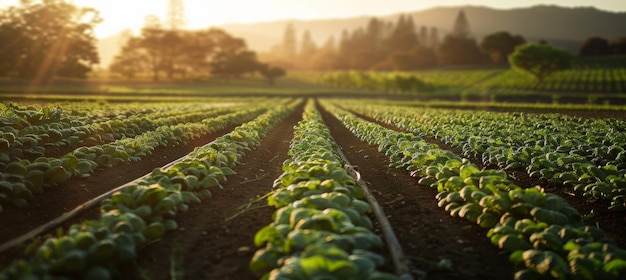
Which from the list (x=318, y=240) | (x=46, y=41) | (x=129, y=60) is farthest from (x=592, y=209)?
A: (x=129, y=60)

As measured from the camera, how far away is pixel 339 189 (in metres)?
5.73

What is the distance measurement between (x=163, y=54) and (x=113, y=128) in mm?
97822

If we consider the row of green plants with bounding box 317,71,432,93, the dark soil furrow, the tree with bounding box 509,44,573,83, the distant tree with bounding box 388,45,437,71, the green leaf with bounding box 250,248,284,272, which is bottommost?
the dark soil furrow

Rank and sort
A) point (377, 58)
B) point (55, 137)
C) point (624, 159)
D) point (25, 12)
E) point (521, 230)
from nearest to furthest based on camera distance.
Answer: point (521, 230) → point (624, 159) → point (55, 137) → point (25, 12) → point (377, 58)

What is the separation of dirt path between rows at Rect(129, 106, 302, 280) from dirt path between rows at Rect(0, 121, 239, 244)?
158 cm

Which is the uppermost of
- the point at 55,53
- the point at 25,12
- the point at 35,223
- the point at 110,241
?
the point at 25,12

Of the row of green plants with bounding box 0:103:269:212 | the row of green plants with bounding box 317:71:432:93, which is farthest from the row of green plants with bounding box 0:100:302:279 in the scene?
the row of green plants with bounding box 317:71:432:93

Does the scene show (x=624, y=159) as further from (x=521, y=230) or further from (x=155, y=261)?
(x=155, y=261)

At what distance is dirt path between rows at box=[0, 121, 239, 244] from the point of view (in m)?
5.93

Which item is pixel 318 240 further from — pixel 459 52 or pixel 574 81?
pixel 459 52

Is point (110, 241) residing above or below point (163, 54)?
below

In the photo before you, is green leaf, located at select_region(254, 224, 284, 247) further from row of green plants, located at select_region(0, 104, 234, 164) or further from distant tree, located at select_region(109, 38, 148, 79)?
distant tree, located at select_region(109, 38, 148, 79)

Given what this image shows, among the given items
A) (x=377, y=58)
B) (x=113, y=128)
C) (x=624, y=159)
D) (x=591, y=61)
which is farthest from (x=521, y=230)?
(x=377, y=58)

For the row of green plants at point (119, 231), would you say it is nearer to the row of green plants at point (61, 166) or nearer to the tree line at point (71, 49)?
the row of green plants at point (61, 166)
